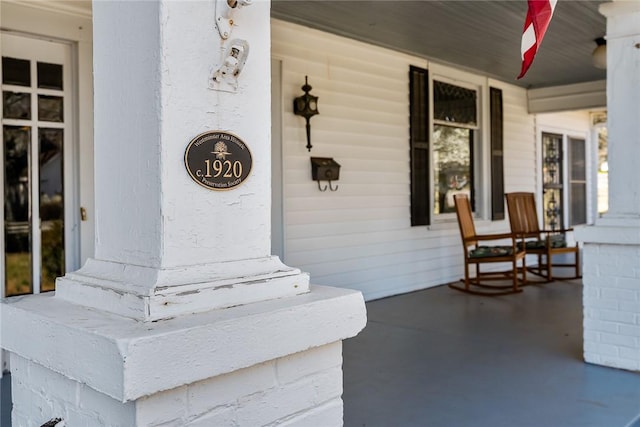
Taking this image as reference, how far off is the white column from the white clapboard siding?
10.9 ft

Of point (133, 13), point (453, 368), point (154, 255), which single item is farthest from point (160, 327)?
point (453, 368)

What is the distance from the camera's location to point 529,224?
256 inches

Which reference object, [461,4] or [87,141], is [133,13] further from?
[461,4]

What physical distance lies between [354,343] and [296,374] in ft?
8.98

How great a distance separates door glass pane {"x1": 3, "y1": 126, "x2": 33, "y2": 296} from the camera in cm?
307

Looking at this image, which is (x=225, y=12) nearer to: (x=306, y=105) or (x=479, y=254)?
(x=306, y=105)

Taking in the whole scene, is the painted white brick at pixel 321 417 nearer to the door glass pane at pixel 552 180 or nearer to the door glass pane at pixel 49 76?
the door glass pane at pixel 49 76

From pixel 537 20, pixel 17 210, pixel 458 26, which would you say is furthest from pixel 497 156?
pixel 537 20

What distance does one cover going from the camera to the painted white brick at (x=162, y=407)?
804 millimetres

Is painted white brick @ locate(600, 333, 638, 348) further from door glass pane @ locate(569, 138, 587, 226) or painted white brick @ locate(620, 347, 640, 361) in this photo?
door glass pane @ locate(569, 138, 587, 226)

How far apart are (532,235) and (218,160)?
18.1 feet

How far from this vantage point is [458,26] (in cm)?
455

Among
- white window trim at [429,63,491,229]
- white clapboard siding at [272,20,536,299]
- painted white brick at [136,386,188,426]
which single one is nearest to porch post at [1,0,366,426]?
painted white brick at [136,386,188,426]

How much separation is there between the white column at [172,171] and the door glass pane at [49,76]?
2.42 metres
